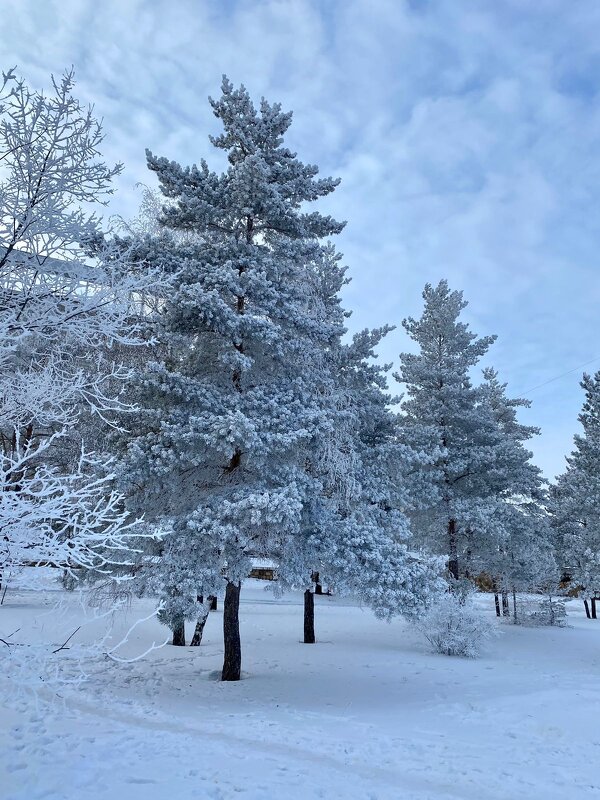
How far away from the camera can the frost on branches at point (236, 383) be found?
29.5 feet

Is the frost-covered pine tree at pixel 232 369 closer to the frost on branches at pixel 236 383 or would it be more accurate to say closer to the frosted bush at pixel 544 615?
the frost on branches at pixel 236 383

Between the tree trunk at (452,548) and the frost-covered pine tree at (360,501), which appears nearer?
the frost-covered pine tree at (360,501)

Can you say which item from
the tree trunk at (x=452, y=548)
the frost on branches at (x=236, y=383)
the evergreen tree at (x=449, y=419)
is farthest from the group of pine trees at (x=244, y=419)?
the tree trunk at (x=452, y=548)

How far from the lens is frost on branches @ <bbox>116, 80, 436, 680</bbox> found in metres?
9.00

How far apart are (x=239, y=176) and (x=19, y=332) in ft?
20.5

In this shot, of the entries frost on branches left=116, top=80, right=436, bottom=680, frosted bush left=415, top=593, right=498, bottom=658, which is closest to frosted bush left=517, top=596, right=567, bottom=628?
frosted bush left=415, top=593, right=498, bottom=658

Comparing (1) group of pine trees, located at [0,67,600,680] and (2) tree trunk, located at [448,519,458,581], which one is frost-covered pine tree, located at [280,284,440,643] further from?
(2) tree trunk, located at [448,519,458,581]

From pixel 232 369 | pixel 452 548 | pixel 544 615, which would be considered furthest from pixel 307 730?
pixel 544 615

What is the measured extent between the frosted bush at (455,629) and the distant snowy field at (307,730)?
73 cm

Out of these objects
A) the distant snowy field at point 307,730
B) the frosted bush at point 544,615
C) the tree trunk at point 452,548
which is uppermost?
the tree trunk at point 452,548

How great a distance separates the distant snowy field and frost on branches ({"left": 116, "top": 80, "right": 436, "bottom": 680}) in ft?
5.32

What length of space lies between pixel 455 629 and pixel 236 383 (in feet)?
32.2

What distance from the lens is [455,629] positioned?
50.6ft

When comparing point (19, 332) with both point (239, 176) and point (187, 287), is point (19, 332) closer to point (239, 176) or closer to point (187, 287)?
point (187, 287)
